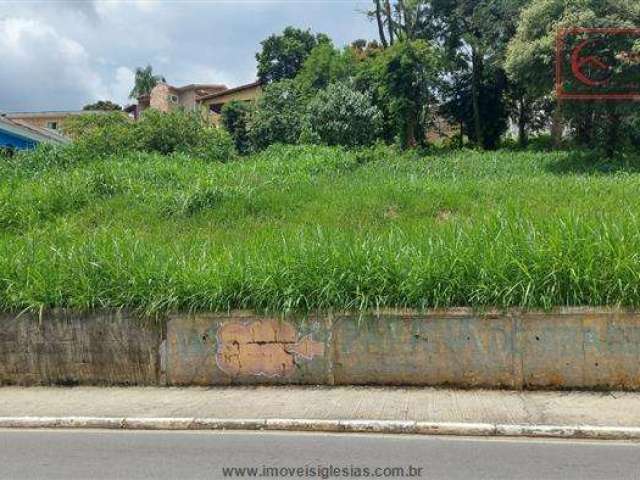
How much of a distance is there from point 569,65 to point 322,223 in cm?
1200

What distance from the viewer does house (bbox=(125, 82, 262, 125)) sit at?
54031mm

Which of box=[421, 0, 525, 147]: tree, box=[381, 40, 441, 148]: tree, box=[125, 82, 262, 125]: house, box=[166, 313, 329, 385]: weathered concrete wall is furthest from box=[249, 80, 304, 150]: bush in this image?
box=[166, 313, 329, 385]: weathered concrete wall

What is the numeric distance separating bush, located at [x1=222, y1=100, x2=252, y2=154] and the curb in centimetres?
3006

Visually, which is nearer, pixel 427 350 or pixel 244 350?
pixel 427 350

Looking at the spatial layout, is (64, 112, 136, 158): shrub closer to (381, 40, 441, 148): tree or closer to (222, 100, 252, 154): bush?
(222, 100, 252, 154): bush

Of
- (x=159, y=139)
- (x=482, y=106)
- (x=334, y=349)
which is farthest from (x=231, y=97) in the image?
(x=334, y=349)

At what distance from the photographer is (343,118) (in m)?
30.2

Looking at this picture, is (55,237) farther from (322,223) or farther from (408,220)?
(408,220)

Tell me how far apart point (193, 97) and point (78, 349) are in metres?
58.6

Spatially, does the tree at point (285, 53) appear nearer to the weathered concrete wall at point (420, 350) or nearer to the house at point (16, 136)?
the house at point (16, 136)

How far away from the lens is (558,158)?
75.6 ft

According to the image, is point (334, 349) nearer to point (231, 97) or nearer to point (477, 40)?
point (477, 40)

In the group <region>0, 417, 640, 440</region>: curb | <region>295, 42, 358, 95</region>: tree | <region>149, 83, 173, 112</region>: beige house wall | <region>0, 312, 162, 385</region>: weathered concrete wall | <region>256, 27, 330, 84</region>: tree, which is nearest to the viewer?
<region>0, 417, 640, 440</region>: curb
